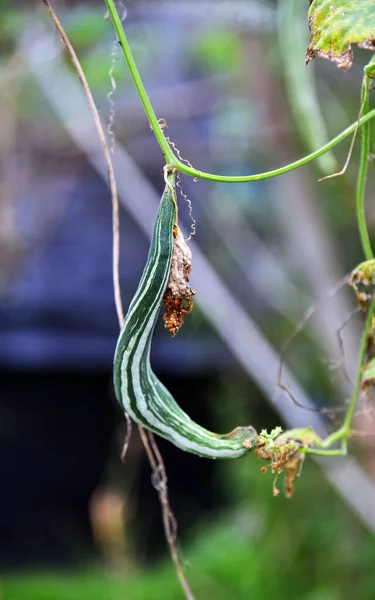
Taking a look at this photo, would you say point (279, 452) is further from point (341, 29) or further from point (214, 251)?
point (214, 251)

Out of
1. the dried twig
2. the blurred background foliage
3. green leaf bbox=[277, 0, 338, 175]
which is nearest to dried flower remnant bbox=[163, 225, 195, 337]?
the dried twig

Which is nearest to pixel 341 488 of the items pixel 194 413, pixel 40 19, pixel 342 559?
pixel 342 559

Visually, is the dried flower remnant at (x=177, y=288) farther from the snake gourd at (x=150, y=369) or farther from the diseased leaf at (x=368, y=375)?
the diseased leaf at (x=368, y=375)

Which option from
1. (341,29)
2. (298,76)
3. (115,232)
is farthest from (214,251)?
(341,29)

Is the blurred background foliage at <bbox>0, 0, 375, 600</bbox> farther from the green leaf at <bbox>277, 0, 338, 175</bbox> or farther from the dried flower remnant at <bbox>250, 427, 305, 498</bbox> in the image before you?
the dried flower remnant at <bbox>250, 427, 305, 498</bbox>

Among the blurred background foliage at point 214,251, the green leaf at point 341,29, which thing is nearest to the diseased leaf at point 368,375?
the green leaf at point 341,29

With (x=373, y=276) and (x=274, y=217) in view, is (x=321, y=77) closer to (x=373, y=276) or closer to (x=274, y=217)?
(x=274, y=217)
